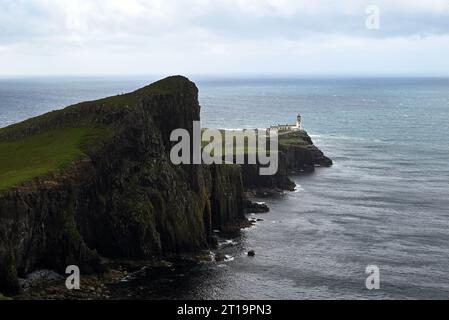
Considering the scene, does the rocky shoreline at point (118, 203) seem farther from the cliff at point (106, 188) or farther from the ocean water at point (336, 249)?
the ocean water at point (336, 249)

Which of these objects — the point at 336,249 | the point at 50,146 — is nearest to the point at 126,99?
the point at 50,146

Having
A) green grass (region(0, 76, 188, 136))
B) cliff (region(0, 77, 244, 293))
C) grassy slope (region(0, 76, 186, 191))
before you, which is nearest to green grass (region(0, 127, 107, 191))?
grassy slope (region(0, 76, 186, 191))

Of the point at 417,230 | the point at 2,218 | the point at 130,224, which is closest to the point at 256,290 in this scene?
the point at 130,224

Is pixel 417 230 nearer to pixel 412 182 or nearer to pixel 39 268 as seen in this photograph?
pixel 412 182

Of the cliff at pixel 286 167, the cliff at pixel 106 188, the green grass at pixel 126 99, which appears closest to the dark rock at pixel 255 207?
the cliff at pixel 106 188

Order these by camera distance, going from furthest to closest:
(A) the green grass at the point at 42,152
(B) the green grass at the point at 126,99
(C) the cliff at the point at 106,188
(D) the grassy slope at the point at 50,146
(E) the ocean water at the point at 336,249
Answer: (B) the green grass at the point at 126,99
(D) the grassy slope at the point at 50,146
(A) the green grass at the point at 42,152
(E) the ocean water at the point at 336,249
(C) the cliff at the point at 106,188

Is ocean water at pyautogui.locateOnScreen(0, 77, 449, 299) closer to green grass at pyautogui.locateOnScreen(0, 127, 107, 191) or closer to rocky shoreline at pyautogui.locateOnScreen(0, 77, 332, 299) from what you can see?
rocky shoreline at pyautogui.locateOnScreen(0, 77, 332, 299)
